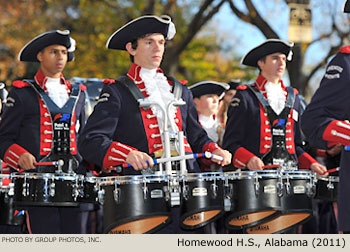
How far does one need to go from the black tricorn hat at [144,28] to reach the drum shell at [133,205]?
147 centimetres

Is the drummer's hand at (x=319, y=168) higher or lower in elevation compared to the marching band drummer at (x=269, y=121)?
lower

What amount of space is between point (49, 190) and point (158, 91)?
134 centimetres

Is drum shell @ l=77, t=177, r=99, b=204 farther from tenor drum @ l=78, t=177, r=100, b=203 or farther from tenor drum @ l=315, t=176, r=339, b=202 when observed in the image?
tenor drum @ l=315, t=176, r=339, b=202

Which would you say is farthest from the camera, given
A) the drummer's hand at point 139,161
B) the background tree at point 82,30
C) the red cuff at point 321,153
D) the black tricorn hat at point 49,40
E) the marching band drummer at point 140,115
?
the background tree at point 82,30

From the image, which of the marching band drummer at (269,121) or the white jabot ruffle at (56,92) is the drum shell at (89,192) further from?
the marching band drummer at (269,121)

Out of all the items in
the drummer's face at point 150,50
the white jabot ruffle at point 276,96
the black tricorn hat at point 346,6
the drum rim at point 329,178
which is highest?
the black tricorn hat at point 346,6

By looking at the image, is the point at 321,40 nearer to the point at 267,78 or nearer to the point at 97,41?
the point at 97,41

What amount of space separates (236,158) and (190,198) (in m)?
1.90

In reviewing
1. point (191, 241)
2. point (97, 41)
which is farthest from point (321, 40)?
point (191, 241)

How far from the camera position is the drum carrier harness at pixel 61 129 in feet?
22.0

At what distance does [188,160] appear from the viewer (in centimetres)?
541

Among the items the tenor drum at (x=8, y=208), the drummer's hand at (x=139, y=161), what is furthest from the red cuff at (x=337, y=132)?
the tenor drum at (x=8, y=208)

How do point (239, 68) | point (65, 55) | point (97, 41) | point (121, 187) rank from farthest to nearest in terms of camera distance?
point (239, 68), point (97, 41), point (65, 55), point (121, 187)

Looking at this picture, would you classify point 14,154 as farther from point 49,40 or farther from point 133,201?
point 133,201
